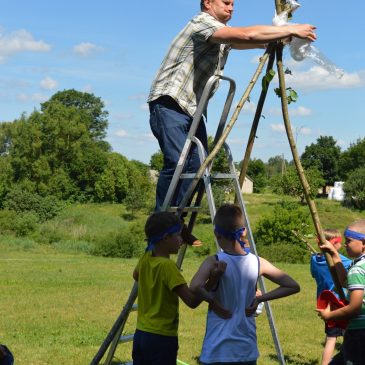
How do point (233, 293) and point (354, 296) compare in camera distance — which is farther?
point (354, 296)

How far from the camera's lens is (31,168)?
5969cm

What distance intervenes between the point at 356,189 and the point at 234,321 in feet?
199

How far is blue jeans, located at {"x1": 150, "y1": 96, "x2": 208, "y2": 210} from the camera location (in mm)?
5188

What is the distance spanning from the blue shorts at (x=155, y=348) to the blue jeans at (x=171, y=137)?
121cm

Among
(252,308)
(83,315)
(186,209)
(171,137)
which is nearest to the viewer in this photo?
(252,308)

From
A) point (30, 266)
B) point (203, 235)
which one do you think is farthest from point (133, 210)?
point (30, 266)

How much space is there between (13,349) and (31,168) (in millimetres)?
52386

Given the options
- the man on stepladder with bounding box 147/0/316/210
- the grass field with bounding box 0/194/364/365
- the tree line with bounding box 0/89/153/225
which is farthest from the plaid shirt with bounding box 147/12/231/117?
the tree line with bounding box 0/89/153/225

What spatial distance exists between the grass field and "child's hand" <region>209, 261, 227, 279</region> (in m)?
4.50

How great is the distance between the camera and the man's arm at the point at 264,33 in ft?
15.3

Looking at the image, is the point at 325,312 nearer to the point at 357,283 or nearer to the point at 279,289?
the point at 357,283

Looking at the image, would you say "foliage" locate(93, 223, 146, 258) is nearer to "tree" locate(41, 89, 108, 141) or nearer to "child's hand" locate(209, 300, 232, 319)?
"child's hand" locate(209, 300, 232, 319)

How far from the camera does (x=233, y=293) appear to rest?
402cm

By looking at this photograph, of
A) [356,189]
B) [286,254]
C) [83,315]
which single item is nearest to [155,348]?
[83,315]
